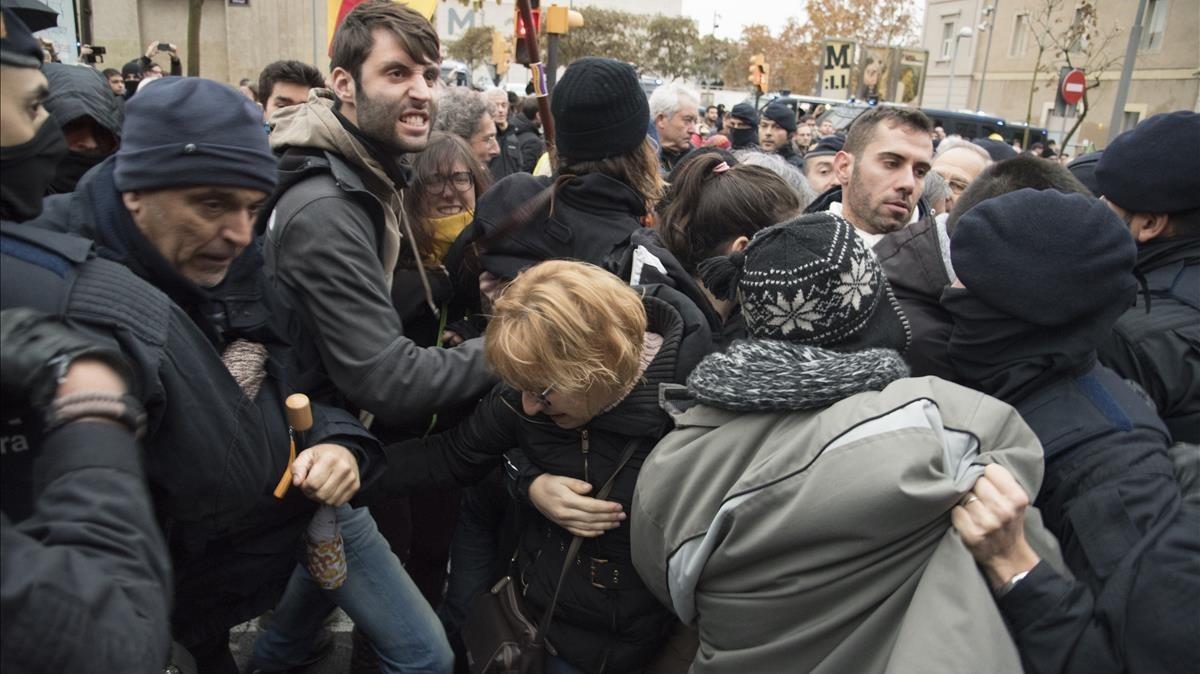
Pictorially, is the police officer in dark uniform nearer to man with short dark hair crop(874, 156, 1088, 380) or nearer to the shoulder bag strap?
the shoulder bag strap

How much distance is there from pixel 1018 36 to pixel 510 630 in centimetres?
3780

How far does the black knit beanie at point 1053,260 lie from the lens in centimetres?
160

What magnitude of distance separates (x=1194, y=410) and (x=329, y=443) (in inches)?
84.6

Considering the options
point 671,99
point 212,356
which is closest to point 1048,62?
point 671,99

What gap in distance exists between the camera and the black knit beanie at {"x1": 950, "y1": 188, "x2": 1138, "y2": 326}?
5.26 ft

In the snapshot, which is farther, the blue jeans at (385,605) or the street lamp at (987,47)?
the street lamp at (987,47)

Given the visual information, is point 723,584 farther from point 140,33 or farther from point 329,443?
point 140,33

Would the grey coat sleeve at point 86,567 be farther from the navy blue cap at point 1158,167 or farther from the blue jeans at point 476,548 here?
the navy blue cap at point 1158,167

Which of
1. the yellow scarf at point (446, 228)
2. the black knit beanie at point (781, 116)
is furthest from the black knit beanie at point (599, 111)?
the black knit beanie at point (781, 116)

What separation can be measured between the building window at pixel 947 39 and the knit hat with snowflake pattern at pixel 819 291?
41.7m

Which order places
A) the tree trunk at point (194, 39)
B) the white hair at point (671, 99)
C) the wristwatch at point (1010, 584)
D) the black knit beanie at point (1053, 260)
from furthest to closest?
the tree trunk at point (194, 39), the white hair at point (671, 99), the black knit beanie at point (1053, 260), the wristwatch at point (1010, 584)

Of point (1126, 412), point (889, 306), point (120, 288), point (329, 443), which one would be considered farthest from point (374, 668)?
point (1126, 412)

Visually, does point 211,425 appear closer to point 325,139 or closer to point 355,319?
point 355,319

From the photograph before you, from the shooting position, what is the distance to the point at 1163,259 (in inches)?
85.7
